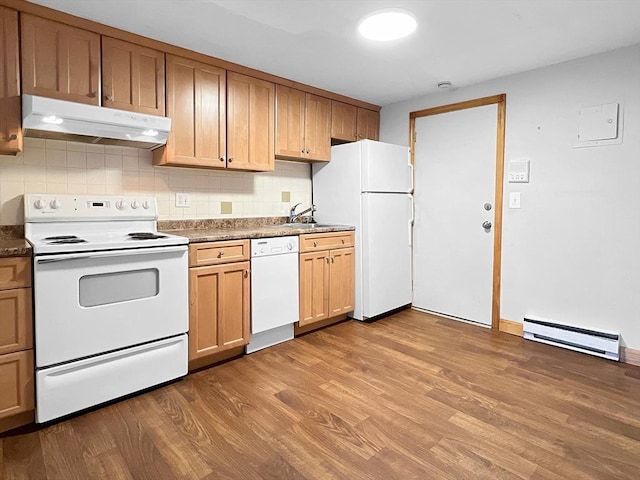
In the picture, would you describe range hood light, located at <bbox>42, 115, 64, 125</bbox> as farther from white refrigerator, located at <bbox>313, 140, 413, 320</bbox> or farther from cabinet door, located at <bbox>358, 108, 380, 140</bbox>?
cabinet door, located at <bbox>358, 108, 380, 140</bbox>

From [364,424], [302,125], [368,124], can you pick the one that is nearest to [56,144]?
[302,125]

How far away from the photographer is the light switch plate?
324 centimetres

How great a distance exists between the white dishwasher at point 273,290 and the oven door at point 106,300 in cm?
57

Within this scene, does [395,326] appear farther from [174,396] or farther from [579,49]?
[579,49]

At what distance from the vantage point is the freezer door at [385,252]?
350cm

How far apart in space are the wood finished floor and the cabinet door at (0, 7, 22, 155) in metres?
1.50

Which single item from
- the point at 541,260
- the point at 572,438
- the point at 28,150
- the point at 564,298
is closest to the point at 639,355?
the point at 564,298

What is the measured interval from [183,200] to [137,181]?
1.18 feet

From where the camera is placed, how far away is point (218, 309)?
8.45ft

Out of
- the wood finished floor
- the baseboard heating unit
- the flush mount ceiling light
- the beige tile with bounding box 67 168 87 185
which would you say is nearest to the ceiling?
the flush mount ceiling light

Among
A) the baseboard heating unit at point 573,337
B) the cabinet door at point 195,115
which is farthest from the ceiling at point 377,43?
the baseboard heating unit at point 573,337

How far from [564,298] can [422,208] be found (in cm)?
147

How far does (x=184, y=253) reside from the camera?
7.68 feet

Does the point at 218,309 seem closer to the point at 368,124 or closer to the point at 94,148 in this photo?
the point at 94,148
